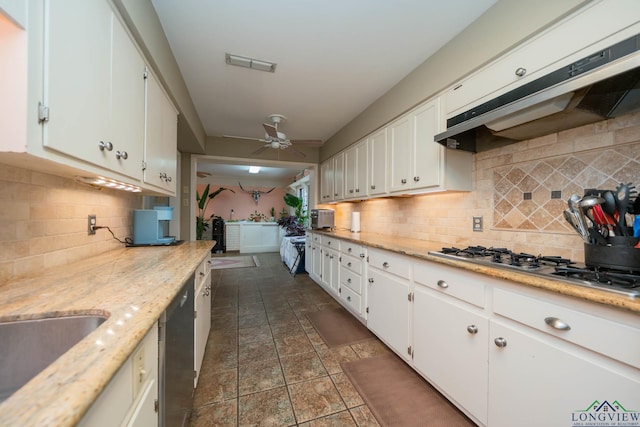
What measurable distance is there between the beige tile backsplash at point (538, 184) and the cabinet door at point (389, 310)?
→ 68 cm

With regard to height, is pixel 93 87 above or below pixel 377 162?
below

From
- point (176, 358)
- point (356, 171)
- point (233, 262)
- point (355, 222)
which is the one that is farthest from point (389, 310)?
point (233, 262)

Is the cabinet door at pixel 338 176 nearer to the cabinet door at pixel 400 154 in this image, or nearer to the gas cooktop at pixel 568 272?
the cabinet door at pixel 400 154

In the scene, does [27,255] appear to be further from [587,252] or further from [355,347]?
[587,252]

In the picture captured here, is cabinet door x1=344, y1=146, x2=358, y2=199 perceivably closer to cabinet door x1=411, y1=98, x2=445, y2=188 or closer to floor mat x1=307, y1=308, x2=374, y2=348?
cabinet door x1=411, y1=98, x2=445, y2=188

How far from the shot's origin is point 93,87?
100 cm

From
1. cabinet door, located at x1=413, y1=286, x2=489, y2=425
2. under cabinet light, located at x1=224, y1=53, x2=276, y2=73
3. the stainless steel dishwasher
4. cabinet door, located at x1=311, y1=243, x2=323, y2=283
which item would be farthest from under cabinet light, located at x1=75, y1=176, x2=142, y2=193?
cabinet door, located at x1=311, y1=243, x2=323, y2=283

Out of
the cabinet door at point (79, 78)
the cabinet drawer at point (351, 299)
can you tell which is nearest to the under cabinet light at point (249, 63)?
the cabinet door at point (79, 78)

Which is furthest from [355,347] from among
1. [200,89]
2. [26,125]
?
[200,89]

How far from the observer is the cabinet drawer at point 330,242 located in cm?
316

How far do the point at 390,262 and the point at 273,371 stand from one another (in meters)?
1.25

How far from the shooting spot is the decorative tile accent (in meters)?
1.28

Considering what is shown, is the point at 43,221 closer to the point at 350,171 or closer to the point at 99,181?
the point at 99,181

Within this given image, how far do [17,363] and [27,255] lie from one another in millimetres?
618
